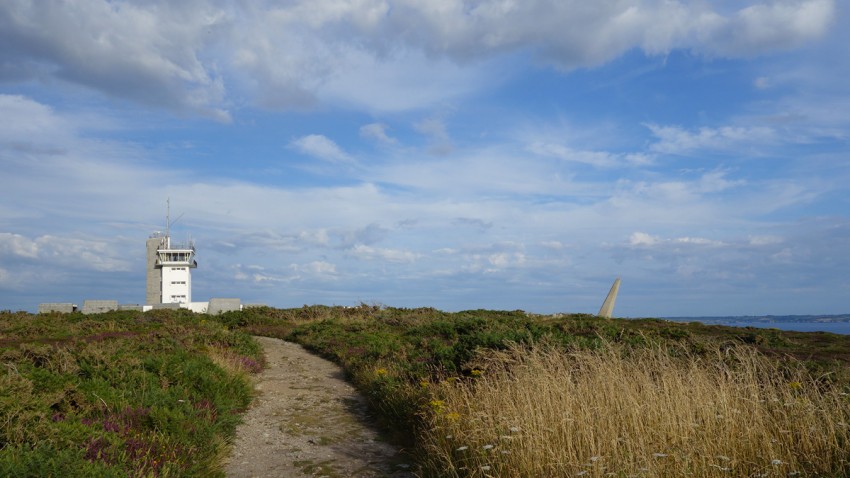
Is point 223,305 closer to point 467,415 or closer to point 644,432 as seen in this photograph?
point 467,415

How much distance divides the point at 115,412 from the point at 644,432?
6581 millimetres

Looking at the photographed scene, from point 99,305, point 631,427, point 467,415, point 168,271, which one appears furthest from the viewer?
point 168,271

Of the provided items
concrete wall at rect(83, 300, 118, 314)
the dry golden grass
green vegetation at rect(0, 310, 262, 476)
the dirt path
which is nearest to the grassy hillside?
the dry golden grass

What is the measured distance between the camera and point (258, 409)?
37.6 ft

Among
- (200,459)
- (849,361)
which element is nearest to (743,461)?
(200,459)

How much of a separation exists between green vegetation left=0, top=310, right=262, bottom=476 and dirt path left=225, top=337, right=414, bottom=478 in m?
0.44

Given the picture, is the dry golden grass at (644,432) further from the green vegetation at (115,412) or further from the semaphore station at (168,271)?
the semaphore station at (168,271)

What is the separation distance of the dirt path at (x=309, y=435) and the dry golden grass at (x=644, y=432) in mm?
1560

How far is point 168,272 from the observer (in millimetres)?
51906

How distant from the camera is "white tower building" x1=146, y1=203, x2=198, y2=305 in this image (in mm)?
51688

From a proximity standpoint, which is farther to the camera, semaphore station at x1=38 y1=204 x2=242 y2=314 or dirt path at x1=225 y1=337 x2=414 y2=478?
semaphore station at x1=38 y1=204 x2=242 y2=314

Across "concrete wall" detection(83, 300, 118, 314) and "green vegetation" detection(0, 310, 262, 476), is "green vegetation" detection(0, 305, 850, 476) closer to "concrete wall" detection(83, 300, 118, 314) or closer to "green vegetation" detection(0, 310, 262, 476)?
"green vegetation" detection(0, 310, 262, 476)

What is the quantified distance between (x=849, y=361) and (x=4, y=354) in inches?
711

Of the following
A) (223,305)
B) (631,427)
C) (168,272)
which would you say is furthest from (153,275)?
(631,427)
